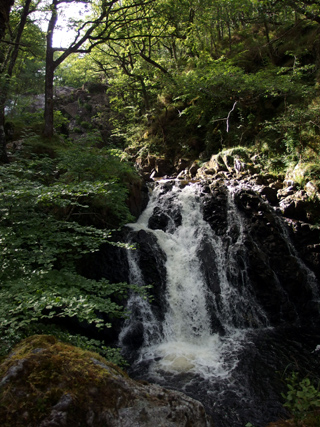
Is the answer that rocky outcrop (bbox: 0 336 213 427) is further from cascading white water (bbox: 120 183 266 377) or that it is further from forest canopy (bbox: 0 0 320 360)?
cascading white water (bbox: 120 183 266 377)

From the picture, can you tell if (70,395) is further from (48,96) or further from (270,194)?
(48,96)

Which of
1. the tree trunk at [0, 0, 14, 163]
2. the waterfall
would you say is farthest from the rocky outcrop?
the tree trunk at [0, 0, 14, 163]

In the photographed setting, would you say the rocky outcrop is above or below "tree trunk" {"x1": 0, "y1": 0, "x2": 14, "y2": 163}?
below

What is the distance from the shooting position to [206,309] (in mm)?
8305

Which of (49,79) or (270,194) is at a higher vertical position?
(49,79)

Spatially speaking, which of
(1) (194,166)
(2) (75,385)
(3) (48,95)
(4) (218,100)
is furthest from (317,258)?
(3) (48,95)

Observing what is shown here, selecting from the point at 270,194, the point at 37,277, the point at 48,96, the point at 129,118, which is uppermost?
the point at 129,118

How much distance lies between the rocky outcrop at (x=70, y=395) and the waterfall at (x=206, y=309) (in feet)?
11.2

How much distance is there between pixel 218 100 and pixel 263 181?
23.0ft

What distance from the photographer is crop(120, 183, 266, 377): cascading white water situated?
6.65 meters

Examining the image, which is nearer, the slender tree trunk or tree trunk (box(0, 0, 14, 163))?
tree trunk (box(0, 0, 14, 163))

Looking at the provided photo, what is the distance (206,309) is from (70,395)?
22.9ft

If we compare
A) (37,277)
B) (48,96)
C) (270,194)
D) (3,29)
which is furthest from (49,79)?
(270,194)

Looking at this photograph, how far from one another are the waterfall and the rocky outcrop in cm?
340
